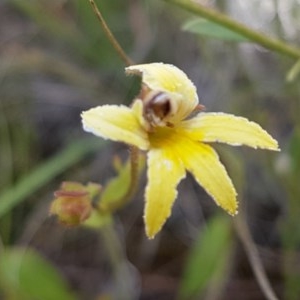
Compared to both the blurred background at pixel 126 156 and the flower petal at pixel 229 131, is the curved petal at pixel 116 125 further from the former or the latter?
the blurred background at pixel 126 156

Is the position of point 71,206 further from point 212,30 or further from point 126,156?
point 126,156

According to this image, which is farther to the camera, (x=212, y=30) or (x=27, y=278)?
(x=27, y=278)

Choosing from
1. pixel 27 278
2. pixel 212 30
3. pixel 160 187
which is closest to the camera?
pixel 160 187

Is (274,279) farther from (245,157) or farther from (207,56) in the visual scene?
(207,56)


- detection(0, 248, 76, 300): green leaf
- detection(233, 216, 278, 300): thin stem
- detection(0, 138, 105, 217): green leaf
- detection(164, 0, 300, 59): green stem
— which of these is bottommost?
detection(0, 248, 76, 300): green leaf

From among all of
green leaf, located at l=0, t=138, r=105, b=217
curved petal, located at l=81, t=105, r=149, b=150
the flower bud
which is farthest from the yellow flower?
green leaf, located at l=0, t=138, r=105, b=217

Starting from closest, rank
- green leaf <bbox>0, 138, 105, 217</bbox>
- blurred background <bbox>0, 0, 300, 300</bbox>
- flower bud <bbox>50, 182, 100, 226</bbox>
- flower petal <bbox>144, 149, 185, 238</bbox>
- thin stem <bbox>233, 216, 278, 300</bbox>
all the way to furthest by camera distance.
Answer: flower petal <bbox>144, 149, 185, 238</bbox>
flower bud <bbox>50, 182, 100, 226</bbox>
thin stem <bbox>233, 216, 278, 300</bbox>
green leaf <bbox>0, 138, 105, 217</bbox>
blurred background <bbox>0, 0, 300, 300</bbox>

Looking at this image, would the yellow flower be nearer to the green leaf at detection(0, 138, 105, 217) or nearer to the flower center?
the flower center

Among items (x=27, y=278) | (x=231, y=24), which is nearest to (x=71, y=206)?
(x=231, y=24)
